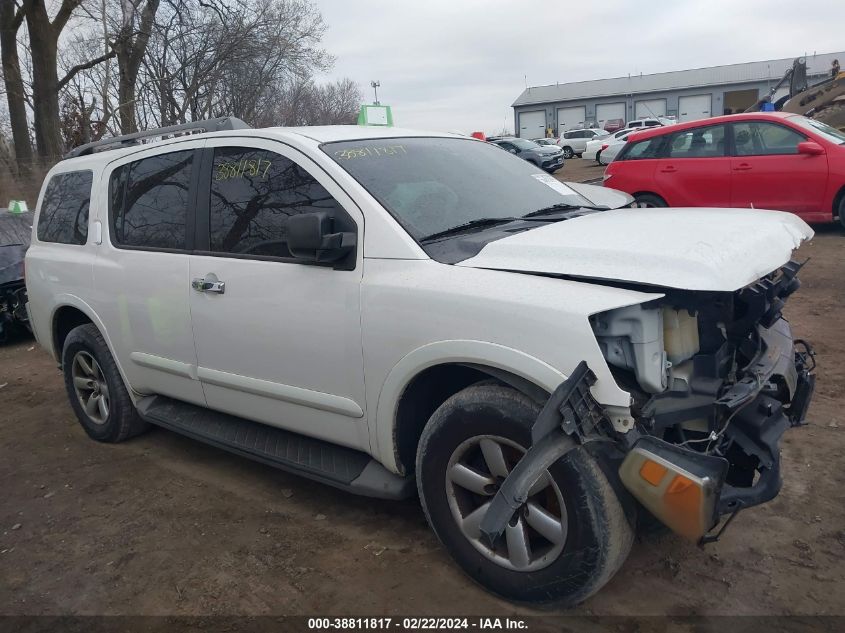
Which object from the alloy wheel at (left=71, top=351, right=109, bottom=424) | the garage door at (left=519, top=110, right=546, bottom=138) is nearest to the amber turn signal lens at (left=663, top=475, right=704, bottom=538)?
the alloy wheel at (left=71, top=351, right=109, bottom=424)

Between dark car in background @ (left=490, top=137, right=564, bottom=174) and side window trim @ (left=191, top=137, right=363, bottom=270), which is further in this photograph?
dark car in background @ (left=490, top=137, right=564, bottom=174)

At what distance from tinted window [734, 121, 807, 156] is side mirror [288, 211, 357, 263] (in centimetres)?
747

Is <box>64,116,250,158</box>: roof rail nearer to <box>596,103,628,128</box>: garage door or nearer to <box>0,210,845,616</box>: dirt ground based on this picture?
<box>0,210,845,616</box>: dirt ground

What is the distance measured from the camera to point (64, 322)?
16.0 ft

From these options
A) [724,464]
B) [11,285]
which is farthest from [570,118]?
[724,464]

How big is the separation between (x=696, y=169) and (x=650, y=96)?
56.1 meters

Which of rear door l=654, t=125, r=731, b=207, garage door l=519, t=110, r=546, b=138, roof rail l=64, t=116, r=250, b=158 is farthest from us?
garage door l=519, t=110, r=546, b=138

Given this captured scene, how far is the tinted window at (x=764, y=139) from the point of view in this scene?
8.59 metres

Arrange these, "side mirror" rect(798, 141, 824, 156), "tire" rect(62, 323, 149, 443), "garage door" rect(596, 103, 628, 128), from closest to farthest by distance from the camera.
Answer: "tire" rect(62, 323, 149, 443)
"side mirror" rect(798, 141, 824, 156)
"garage door" rect(596, 103, 628, 128)

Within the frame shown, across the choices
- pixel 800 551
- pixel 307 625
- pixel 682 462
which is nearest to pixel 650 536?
pixel 800 551

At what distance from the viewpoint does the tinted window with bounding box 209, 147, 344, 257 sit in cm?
324

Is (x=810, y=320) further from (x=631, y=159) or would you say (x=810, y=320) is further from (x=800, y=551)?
(x=631, y=159)

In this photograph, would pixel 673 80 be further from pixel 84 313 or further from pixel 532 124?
pixel 84 313

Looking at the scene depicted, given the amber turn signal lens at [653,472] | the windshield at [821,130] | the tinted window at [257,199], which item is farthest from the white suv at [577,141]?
the amber turn signal lens at [653,472]
